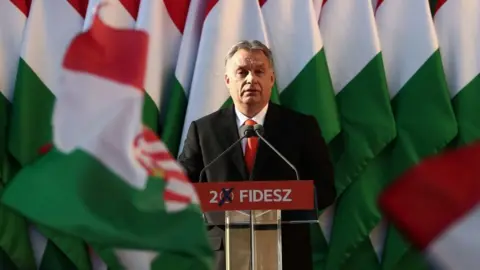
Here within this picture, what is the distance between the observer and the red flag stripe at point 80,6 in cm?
389

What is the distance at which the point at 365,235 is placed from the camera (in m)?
3.70

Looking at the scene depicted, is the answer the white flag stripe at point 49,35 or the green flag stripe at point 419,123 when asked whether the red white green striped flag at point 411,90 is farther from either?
the white flag stripe at point 49,35

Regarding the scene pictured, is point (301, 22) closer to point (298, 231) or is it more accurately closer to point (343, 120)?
point (343, 120)

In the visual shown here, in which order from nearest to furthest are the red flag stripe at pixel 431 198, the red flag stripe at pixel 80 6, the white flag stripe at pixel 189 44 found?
the red flag stripe at pixel 431 198
the white flag stripe at pixel 189 44
the red flag stripe at pixel 80 6

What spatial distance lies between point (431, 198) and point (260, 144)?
5.56 ft

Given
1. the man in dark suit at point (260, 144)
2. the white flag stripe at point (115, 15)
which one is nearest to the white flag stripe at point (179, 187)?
the man in dark suit at point (260, 144)

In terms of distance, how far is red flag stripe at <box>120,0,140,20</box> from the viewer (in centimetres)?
385

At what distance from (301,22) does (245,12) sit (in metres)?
0.25

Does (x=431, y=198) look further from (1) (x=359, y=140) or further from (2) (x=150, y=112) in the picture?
(2) (x=150, y=112)

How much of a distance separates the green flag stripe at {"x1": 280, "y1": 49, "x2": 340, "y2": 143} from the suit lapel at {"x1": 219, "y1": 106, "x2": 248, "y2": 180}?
29.1 inches

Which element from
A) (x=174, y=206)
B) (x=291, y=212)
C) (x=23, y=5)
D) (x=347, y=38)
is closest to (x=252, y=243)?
(x=291, y=212)

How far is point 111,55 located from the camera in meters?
1.75

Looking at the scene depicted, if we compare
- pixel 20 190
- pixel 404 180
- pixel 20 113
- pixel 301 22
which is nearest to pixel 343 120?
pixel 301 22

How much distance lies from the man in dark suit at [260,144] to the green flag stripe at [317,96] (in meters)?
0.65
